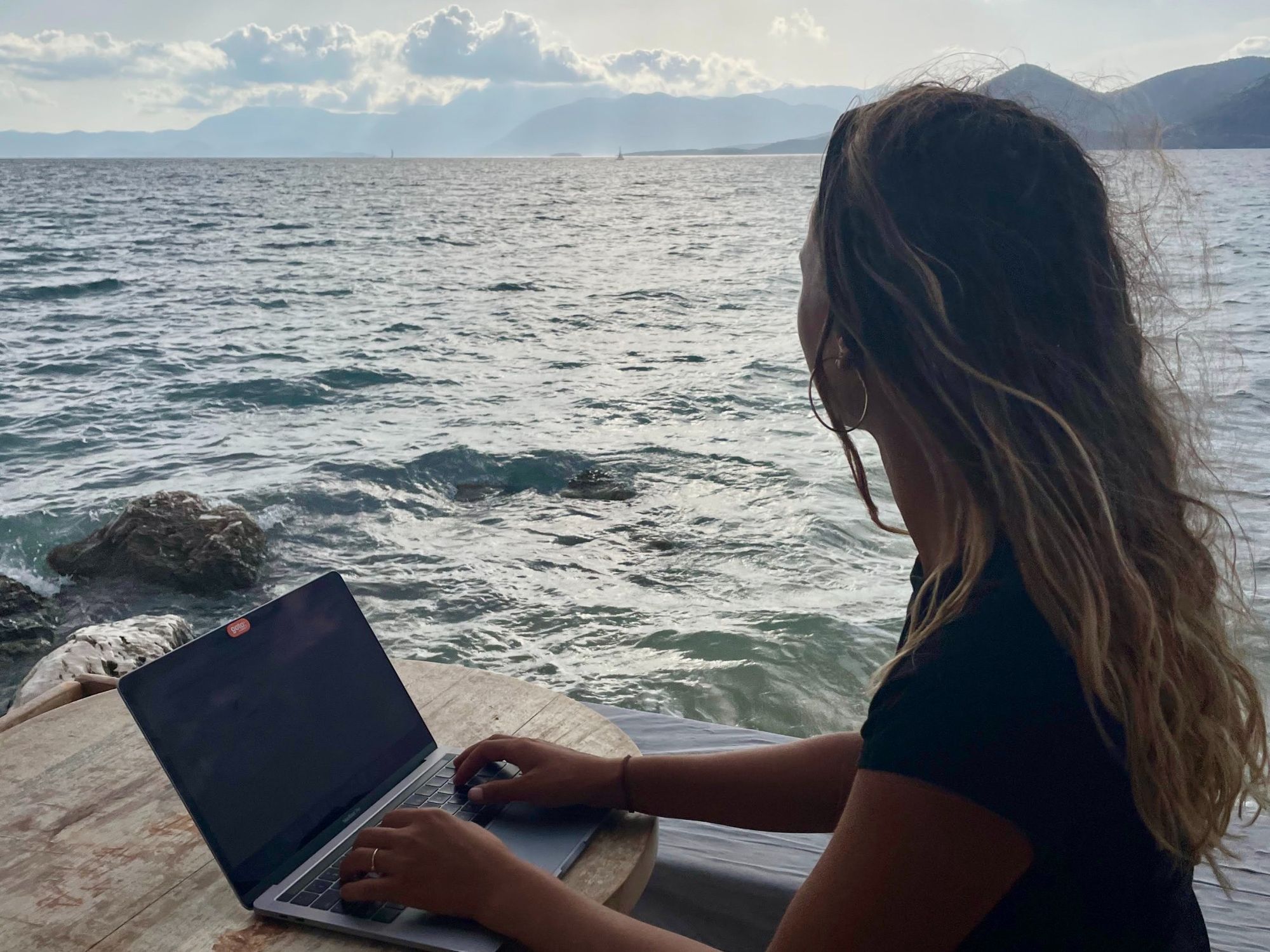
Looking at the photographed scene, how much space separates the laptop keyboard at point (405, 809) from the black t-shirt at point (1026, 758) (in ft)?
2.03

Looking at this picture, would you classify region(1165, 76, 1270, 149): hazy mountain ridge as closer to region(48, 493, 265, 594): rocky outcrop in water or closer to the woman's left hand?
region(48, 493, 265, 594): rocky outcrop in water

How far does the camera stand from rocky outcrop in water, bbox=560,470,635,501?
25.0 ft

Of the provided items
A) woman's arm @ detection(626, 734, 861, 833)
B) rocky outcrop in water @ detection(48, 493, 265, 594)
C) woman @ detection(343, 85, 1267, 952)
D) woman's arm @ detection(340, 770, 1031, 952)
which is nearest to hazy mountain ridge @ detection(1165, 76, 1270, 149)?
rocky outcrop in water @ detection(48, 493, 265, 594)

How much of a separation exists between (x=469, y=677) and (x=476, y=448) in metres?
7.05

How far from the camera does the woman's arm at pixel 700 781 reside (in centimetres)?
142

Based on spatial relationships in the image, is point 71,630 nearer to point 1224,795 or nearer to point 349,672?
point 349,672

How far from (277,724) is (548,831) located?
38cm

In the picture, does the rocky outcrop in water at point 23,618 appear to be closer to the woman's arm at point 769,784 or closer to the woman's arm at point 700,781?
the woman's arm at point 700,781

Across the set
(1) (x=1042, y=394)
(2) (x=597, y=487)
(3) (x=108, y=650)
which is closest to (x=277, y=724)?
(1) (x=1042, y=394)

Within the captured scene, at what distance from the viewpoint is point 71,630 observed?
562cm

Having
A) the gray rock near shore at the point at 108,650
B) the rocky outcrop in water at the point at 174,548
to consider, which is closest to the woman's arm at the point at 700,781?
the gray rock near shore at the point at 108,650

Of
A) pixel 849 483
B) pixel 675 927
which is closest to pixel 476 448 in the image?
pixel 849 483

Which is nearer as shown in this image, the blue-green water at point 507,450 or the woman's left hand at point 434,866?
the woman's left hand at point 434,866

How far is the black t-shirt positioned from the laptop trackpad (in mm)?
514
